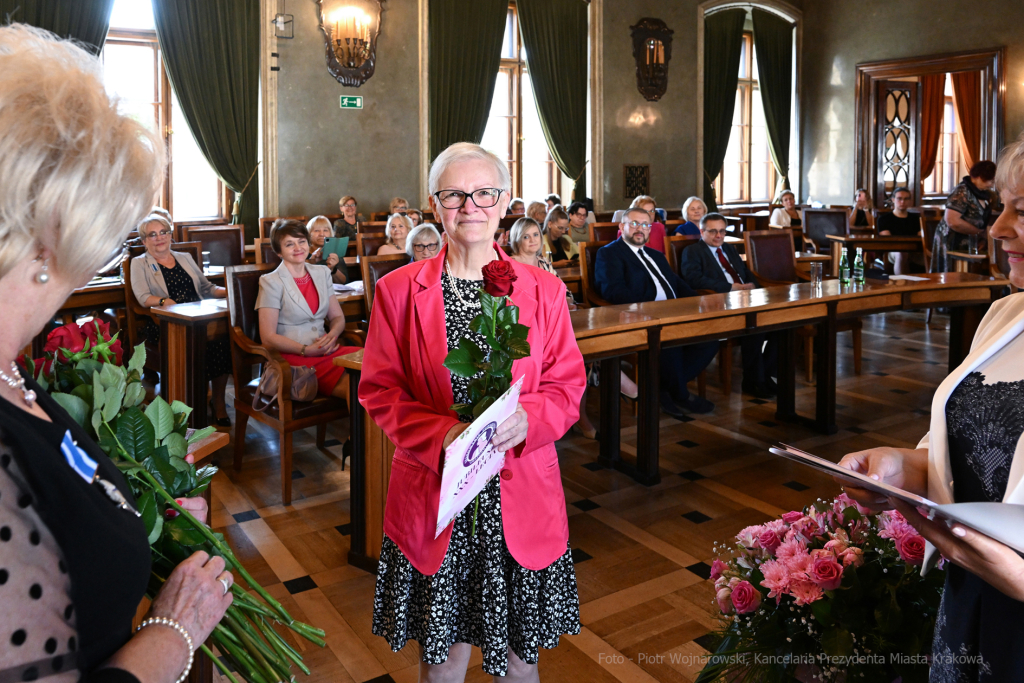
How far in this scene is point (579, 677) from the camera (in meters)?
2.46

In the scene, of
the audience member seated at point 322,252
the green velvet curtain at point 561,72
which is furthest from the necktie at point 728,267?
the green velvet curtain at point 561,72

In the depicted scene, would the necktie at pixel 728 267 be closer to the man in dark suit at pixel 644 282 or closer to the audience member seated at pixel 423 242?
the man in dark suit at pixel 644 282

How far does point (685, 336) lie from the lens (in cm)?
429

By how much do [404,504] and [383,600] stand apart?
0.79ft

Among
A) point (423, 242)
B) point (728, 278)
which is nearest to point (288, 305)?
point (423, 242)

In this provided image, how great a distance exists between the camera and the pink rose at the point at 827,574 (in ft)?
5.16

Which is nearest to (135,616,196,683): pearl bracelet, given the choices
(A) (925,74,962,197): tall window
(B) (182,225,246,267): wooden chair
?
(B) (182,225,246,267): wooden chair

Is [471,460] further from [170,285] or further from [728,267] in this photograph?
[728,267]

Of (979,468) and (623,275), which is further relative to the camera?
(623,275)

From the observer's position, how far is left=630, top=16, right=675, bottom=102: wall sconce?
12.3 m

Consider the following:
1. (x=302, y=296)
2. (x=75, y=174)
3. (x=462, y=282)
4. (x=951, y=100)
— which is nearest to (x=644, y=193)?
(x=951, y=100)

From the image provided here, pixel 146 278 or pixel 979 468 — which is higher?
pixel 146 278

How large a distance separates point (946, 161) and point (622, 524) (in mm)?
14859

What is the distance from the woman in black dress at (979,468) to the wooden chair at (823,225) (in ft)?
30.4
